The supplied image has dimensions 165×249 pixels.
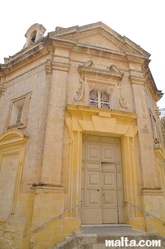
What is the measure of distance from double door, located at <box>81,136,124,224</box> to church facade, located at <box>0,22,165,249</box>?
0.10 ft

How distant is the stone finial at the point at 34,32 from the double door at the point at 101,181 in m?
7.75

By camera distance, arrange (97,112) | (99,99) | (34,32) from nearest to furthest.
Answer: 1. (97,112)
2. (99,99)
3. (34,32)

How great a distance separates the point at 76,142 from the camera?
6547 mm

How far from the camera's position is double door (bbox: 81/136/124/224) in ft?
20.2

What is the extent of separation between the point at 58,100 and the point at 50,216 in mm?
3981

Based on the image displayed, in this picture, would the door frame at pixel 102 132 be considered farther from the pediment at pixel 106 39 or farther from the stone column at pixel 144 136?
the pediment at pixel 106 39

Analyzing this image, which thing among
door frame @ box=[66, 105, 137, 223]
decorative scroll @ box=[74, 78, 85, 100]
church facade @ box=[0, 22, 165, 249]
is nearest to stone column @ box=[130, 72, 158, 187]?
church facade @ box=[0, 22, 165, 249]

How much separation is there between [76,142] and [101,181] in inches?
66.0

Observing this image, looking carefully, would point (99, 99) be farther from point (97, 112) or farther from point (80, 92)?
point (97, 112)

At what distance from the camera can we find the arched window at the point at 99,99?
308 inches

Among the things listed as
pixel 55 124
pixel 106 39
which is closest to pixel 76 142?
pixel 55 124

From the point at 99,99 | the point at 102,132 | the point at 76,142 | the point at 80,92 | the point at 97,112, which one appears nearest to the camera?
the point at 76,142

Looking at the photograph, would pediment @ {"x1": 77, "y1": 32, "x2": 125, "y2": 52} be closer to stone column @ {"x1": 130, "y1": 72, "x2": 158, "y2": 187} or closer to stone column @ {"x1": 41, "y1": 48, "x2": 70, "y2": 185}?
stone column @ {"x1": 41, "y1": 48, "x2": 70, "y2": 185}

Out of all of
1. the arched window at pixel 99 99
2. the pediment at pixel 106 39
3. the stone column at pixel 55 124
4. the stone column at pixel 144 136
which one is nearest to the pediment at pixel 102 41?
the pediment at pixel 106 39
